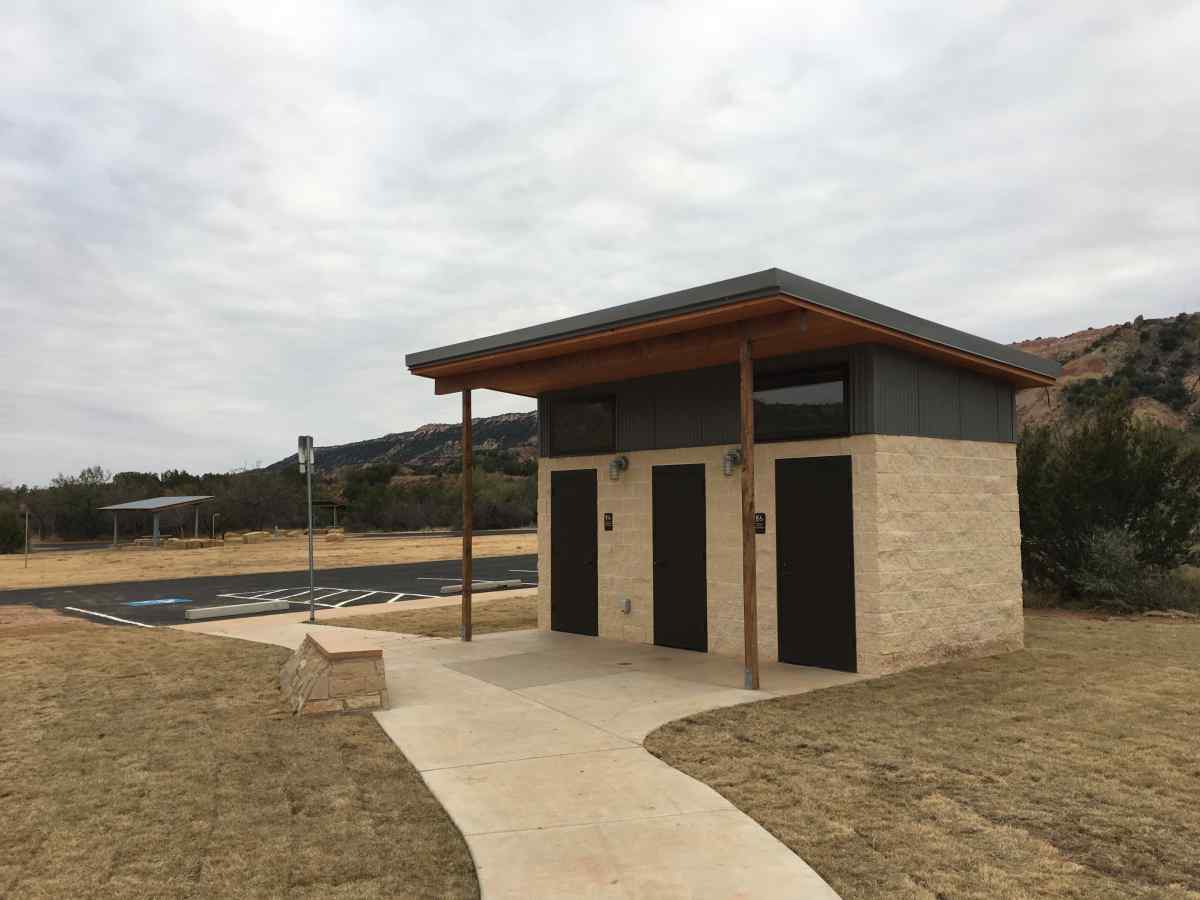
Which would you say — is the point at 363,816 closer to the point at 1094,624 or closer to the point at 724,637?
the point at 724,637

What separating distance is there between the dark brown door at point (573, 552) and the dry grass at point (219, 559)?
1603 centimetres

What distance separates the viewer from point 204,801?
5.11 meters

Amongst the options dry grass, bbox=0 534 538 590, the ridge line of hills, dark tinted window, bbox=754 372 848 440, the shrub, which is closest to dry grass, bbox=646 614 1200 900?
dark tinted window, bbox=754 372 848 440

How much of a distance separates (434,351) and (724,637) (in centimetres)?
519

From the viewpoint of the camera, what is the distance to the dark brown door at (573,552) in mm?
11906

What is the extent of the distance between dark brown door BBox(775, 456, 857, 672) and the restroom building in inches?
0.7

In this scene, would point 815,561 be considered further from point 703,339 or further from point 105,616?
point 105,616

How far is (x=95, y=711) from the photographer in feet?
24.5

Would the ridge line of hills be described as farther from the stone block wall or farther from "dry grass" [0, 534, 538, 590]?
the stone block wall

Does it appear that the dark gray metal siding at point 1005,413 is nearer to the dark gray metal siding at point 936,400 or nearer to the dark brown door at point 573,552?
the dark gray metal siding at point 936,400

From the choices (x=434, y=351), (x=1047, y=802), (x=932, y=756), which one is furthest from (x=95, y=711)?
(x=1047, y=802)

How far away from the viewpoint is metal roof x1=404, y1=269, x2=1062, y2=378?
7.36 metres

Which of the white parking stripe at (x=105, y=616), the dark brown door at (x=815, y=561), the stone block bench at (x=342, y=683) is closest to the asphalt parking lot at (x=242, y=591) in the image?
the white parking stripe at (x=105, y=616)

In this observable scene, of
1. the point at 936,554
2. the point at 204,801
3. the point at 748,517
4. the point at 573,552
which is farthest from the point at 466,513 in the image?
the point at 204,801
